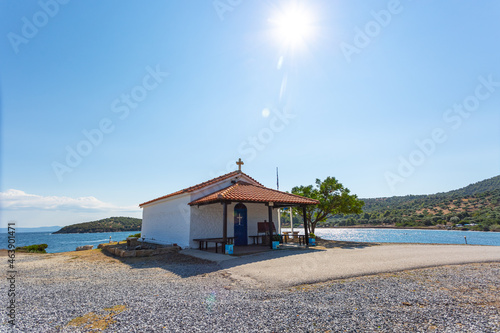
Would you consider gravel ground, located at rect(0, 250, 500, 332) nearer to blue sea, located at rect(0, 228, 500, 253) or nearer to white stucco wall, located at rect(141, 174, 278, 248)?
white stucco wall, located at rect(141, 174, 278, 248)

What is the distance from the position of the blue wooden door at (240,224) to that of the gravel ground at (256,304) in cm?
831

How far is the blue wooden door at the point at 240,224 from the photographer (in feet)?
51.6

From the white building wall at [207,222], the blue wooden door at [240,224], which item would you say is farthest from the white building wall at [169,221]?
the blue wooden door at [240,224]

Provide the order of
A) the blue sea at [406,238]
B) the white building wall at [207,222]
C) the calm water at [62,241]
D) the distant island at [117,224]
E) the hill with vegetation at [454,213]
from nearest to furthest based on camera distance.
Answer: the white building wall at [207,222], the blue sea at [406,238], the calm water at [62,241], the hill with vegetation at [454,213], the distant island at [117,224]

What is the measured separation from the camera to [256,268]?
8.45 metres

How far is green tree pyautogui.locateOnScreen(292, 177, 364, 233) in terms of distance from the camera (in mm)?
20953

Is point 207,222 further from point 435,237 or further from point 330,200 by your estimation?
point 435,237

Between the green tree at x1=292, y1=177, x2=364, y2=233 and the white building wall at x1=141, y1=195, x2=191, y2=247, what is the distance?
1114 cm

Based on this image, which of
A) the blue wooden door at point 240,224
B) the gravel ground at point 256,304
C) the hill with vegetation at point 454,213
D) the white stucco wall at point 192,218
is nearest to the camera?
the gravel ground at point 256,304

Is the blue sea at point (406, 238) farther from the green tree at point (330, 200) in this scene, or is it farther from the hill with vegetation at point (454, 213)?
the green tree at point (330, 200)

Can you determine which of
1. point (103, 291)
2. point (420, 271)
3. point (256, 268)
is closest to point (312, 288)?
point (256, 268)

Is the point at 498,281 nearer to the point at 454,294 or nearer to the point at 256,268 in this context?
the point at 454,294

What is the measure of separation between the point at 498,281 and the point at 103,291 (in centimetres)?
1049

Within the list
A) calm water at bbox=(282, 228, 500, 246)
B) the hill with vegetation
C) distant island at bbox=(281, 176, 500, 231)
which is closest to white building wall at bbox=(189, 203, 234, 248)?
distant island at bbox=(281, 176, 500, 231)
